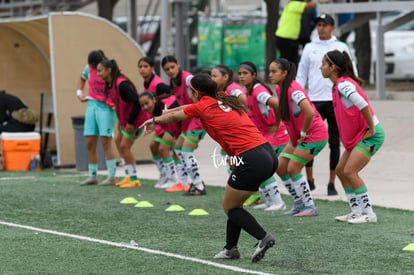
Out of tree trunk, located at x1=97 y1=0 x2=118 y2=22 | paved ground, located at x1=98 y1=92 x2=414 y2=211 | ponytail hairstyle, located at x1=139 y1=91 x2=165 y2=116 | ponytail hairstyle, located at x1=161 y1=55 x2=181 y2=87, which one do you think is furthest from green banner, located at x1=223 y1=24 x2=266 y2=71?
ponytail hairstyle, located at x1=139 y1=91 x2=165 y2=116

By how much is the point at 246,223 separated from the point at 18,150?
9.88 metres

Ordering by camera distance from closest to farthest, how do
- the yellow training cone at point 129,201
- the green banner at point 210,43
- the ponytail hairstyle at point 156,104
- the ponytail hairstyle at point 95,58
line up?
the yellow training cone at point 129,201 → the ponytail hairstyle at point 156,104 → the ponytail hairstyle at point 95,58 → the green banner at point 210,43

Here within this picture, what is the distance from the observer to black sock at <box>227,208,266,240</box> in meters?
7.73

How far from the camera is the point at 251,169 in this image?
781cm

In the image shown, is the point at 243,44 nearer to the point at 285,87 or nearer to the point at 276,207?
the point at 276,207

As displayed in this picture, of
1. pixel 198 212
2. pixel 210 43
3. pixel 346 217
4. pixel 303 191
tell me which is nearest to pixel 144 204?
pixel 198 212

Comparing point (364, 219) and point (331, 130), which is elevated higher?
point (331, 130)

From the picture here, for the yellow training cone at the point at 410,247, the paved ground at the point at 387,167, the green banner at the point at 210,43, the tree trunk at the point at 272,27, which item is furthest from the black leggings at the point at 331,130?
the green banner at the point at 210,43

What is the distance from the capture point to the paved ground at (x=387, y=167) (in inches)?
492

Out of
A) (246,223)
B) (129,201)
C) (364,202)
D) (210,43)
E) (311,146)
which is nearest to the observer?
(246,223)

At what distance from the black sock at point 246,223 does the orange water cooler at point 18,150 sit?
972cm

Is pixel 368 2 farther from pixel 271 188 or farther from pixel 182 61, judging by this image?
pixel 271 188

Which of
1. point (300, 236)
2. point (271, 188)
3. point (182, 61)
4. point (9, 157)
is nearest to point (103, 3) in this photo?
point (182, 61)

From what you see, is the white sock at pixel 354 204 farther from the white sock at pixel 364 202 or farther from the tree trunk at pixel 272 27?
the tree trunk at pixel 272 27
